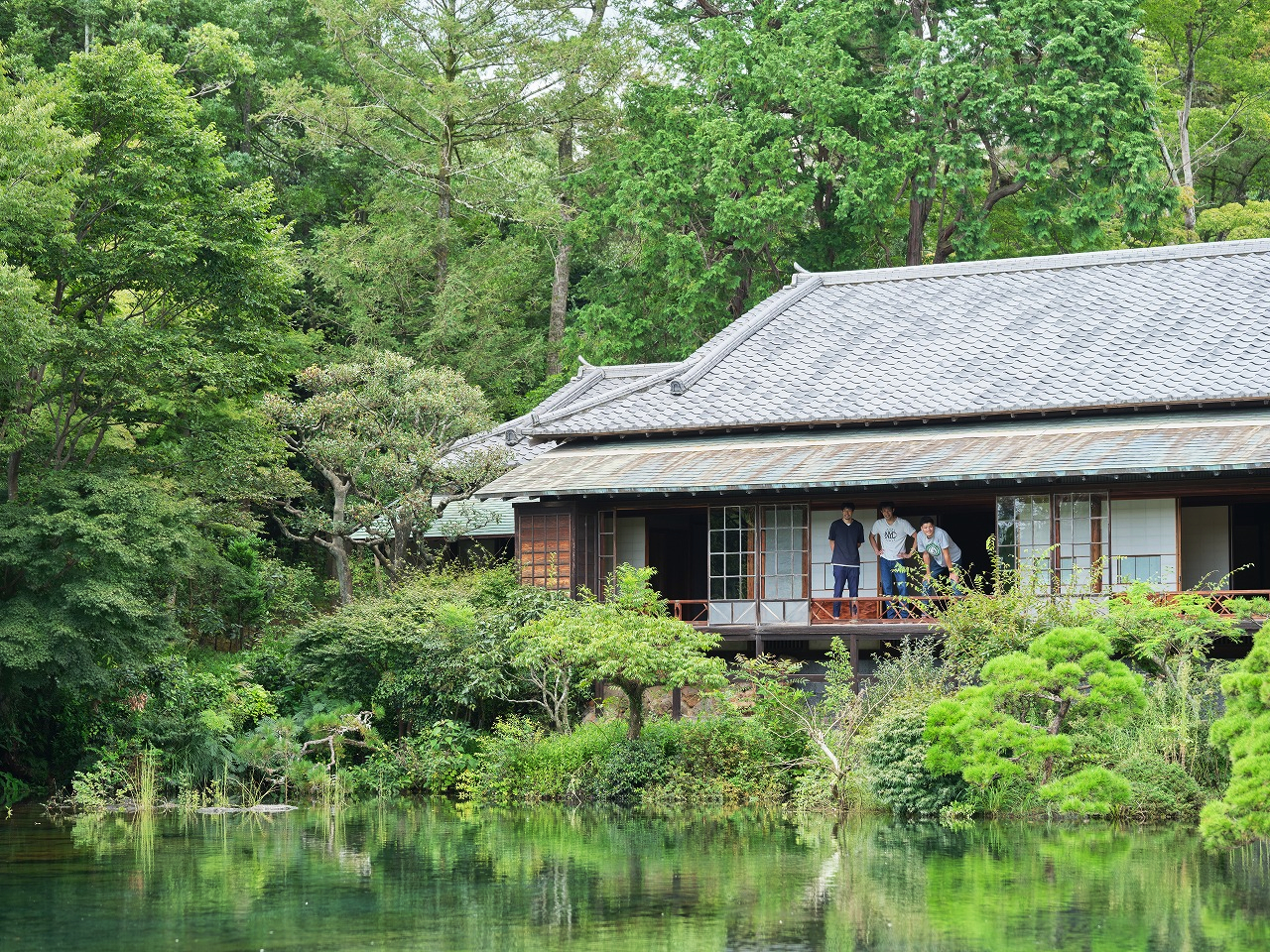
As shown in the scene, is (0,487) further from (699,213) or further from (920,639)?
(699,213)

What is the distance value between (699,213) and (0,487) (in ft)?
55.6

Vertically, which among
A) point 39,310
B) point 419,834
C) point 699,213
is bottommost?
point 419,834

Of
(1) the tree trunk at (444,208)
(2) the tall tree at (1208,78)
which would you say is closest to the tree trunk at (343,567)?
(1) the tree trunk at (444,208)

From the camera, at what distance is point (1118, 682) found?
1844 centimetres

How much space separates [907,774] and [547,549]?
26.9ft

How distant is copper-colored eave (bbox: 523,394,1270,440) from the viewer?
2359 cm

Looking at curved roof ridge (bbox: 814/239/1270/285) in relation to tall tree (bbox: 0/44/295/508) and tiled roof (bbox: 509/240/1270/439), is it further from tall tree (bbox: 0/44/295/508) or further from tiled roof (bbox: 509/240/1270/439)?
tall tree (bbox: 0/44/295/508)

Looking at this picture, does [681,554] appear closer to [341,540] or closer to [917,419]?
[917,419]

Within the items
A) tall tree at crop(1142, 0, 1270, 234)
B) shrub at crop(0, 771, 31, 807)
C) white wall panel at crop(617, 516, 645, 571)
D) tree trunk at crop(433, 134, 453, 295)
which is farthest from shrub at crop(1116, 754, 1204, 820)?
tree trunk at crop(433, 134, 453, 295)

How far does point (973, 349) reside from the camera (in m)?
27.1

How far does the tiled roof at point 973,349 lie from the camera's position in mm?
24891

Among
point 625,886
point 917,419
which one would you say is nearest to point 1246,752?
point 625,886

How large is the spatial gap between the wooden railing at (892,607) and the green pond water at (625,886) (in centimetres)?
383

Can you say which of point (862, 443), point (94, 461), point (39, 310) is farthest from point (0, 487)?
point (862, 443)
